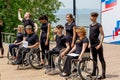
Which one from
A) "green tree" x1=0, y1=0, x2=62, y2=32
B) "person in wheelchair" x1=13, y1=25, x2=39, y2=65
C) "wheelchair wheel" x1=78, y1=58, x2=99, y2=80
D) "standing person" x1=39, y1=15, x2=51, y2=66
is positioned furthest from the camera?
"green tree" x1=0, y1=0, x2=62, y2=32

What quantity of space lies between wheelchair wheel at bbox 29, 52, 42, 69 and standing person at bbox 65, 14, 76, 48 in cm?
113

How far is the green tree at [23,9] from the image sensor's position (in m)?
24.7

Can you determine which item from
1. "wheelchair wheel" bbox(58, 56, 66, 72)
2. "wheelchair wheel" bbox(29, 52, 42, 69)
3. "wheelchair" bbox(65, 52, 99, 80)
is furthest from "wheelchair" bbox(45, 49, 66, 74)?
"wheelchair" bbox(65, 52, 99, 80)

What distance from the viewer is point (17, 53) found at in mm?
10719

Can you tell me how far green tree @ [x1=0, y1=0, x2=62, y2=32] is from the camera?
24664 mm

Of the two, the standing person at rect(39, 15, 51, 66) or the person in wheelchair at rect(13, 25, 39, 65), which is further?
the person in wheelchair at rect(13, 25, 39, 65)

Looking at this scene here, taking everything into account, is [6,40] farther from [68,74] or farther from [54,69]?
[68,74]

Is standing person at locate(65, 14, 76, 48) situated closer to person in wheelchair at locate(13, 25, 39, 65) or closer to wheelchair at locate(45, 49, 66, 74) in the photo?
wheelchair at locate(45, 49, 66, 74)

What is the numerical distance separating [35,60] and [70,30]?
1.45m

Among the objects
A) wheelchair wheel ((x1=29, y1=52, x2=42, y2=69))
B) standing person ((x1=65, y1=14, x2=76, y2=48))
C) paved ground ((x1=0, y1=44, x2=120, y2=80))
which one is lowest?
paved ground ((x1=0, y1=44, x2=120, y2=80))

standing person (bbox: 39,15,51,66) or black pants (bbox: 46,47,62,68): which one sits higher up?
standing person (bbox: 39,15,51,66)

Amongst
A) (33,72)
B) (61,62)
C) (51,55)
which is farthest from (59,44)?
(33,72)

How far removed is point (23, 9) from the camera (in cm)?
2502

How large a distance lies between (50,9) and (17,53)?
614 inches
